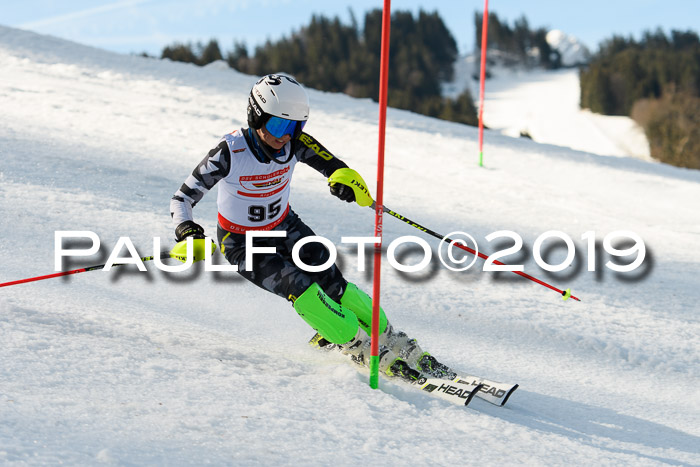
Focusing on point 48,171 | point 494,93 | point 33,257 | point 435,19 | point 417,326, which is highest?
point 435,19

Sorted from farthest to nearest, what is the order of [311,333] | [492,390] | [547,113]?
[547,113] < [311,333] < [492,390]

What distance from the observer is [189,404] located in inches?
110

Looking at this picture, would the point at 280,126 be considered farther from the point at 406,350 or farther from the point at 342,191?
the point at 406,350

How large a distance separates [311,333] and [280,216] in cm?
96

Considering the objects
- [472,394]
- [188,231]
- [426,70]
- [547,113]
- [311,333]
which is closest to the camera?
[188,231]

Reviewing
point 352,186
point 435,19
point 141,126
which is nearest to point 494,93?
point 435,19

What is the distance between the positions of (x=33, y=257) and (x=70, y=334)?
1625mm

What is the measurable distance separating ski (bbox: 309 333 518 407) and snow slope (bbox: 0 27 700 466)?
0.08 metres

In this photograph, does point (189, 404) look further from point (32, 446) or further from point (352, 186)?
point (352, 186)

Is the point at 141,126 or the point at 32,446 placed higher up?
the point at 141,126

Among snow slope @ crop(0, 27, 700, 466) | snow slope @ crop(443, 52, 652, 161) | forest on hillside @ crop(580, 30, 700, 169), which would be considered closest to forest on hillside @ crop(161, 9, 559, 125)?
snow slope @ crop(443, 52, 652, 161)

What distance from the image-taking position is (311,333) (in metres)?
4.29

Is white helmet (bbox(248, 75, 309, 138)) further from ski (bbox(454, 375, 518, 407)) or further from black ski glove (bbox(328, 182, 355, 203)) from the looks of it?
ski (bbox(454, 375, 518, 407))

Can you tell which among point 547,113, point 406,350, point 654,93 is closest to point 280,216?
point 406,350
